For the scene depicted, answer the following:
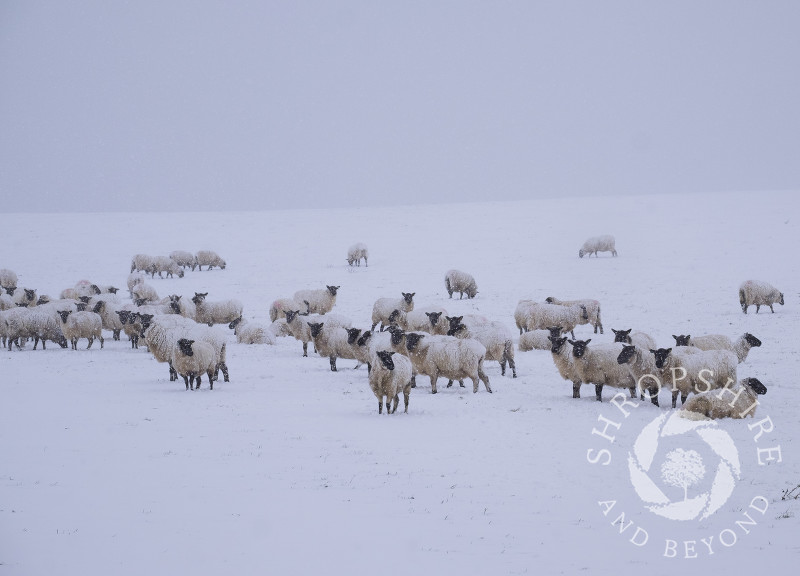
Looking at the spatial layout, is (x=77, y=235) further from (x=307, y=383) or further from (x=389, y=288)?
(x=307, y=383)

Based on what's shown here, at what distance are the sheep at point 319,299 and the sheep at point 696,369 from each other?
16.8 meters

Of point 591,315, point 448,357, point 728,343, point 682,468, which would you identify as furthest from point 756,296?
point 682,468

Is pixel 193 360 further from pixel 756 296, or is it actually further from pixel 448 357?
pixel 756 296

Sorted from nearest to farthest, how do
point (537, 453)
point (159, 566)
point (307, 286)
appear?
1. point (159, 566)
2. point (537, 453)
3. point (307, 286)

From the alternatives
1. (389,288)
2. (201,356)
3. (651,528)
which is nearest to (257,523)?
(651,528)

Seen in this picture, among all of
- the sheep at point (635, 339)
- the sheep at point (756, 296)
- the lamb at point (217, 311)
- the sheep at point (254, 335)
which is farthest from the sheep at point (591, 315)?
the lamb at point (217, 311)

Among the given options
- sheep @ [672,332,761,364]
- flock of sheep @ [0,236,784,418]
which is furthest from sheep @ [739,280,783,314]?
sheep @ [672,332,761,364]

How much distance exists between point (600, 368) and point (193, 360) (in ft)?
28.7

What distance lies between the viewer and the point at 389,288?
34094 millimetres

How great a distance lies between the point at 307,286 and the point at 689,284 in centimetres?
1759

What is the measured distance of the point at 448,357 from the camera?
16219 millimetres

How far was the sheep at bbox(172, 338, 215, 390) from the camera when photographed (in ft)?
52.9

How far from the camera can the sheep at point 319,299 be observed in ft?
95.8

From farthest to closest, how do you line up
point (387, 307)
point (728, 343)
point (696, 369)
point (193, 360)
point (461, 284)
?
point (461, 284) < point (387, 307) < point (728, 343) < point (193, 360) < point (696, 369)
